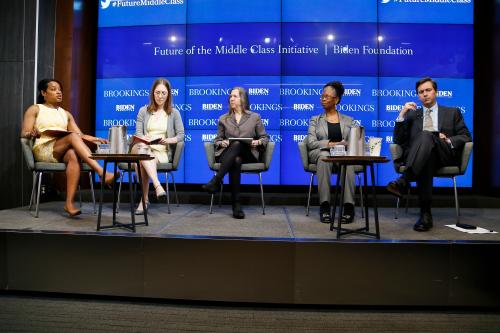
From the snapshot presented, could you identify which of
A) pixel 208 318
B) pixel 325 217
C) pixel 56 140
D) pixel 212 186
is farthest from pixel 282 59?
pixel 208 318

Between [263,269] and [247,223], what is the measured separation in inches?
30.5

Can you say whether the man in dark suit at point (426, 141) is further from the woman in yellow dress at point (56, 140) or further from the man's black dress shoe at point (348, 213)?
the woman in yellow dress at point (56, 140)

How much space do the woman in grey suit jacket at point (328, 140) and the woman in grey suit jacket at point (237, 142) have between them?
0.51 meters

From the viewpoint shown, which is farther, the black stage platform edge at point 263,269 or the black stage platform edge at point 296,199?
the black stage platform edge at point 296,199

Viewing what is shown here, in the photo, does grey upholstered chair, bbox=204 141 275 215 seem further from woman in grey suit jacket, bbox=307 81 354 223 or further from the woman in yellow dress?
the woman in yellow dress

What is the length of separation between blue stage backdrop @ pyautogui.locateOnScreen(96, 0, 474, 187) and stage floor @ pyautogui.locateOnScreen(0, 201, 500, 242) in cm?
116

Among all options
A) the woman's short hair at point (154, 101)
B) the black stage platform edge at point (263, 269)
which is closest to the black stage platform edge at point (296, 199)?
the woman's short hair at point (154, 101)

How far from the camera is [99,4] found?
5.10 meters

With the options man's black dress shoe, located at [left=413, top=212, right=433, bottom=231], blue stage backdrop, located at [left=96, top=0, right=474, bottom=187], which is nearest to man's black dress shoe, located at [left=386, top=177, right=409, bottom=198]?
man's black dress shoe, located at [left=413, top=212, right=433, bottom=231]

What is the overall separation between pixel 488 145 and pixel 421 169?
2.38 metres

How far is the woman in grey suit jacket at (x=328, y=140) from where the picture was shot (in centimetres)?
317

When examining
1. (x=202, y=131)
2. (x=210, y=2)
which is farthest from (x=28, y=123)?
(x=210, y=2)

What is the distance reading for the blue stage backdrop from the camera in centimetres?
480

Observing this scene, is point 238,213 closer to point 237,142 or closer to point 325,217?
point 237,142
